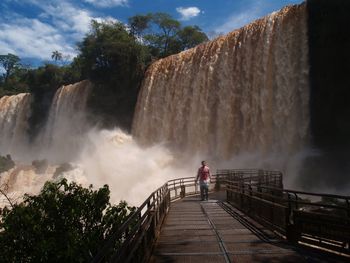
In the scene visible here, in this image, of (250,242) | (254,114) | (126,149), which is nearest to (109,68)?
(126,149)

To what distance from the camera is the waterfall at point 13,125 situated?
59969 mm

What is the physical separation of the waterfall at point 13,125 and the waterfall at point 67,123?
6.44 m

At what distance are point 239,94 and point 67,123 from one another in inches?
1092

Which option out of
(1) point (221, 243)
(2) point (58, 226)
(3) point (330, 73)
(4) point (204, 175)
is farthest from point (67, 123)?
(1) point (221, 243)

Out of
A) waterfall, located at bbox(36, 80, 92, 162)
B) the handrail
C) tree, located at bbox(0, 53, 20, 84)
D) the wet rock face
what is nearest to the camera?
the handrail

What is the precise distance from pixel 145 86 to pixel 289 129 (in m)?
17.2

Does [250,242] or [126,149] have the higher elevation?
[126,149]

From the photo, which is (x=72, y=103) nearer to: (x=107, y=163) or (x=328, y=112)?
(x=107, y=163)

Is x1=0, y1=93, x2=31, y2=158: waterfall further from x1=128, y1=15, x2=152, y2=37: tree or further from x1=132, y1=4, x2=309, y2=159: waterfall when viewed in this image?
x1=132, y1=4, x2=309, y2=159: waterfall

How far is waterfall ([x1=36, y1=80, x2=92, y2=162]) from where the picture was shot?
49625 mm

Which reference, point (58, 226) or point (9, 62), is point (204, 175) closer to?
point (58, 226)

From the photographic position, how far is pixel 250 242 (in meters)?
8.05

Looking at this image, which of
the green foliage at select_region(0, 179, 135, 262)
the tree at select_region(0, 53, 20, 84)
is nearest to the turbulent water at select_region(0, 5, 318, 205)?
the green foliage at select_region(0, 179, 135, 262)

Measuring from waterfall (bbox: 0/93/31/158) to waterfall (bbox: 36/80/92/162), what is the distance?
21.1ft
